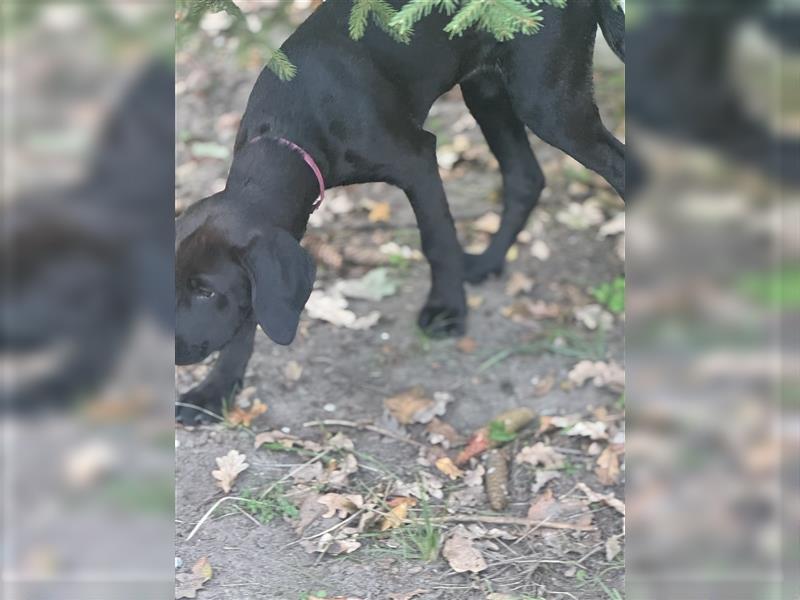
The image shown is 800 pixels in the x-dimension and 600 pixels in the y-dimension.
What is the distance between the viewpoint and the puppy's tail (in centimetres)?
316

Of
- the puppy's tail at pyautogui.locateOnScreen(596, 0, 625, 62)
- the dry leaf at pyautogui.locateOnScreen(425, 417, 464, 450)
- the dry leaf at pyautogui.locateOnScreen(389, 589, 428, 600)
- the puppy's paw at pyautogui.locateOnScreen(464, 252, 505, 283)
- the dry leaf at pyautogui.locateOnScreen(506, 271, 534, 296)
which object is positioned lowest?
the dry leaf at pyautogui.locateOnScreen(389, 589, 428, 600)

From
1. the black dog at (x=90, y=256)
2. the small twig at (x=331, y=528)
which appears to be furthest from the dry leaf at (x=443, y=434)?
the black dog at (x=90, y=256)

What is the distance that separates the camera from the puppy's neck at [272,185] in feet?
9.75

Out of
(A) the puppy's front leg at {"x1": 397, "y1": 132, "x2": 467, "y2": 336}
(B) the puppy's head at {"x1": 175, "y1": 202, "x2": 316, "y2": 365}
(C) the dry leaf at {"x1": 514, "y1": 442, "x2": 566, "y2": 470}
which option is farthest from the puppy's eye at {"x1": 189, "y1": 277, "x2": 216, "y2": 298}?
(C) the dry leaf at {"x1": 514, "y1": 442, "x2": 566, "y2": 470}

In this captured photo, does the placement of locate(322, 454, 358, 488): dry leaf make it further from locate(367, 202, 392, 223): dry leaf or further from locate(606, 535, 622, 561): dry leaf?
locate(367, 202, 392, 223): dry leaf

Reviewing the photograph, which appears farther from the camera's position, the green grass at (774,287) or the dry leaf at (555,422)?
the dry leaf at (555,422)

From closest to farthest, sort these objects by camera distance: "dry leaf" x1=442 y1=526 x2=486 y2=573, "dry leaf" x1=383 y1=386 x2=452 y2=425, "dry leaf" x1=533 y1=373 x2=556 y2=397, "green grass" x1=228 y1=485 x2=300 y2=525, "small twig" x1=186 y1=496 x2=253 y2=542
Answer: "dry leaf" x1=442 y1=526 x2=486 y2=573, "small twig" x1=186 y1=496 x2=253 y2=542, "green grass" x1=228 y1=485 x2=300 y2=525, "dry leaf" x1=383 y1=386 x2=452 y2=425, "dry leaf" x1=533 y1=373 x2=556 y2=397

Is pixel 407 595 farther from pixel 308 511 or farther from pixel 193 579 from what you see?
pixel 193 579

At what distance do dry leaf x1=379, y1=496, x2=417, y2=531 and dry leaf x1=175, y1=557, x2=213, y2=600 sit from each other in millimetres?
557

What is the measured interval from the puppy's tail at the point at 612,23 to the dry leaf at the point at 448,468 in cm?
151

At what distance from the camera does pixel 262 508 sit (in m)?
3.04

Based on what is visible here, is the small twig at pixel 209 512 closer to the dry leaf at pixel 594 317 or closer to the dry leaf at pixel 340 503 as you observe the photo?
the dry leaf at pixel 340 503

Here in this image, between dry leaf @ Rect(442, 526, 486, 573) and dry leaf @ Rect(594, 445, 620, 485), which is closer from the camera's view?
dry leaf @ Rect(442, 526, 486, 573)

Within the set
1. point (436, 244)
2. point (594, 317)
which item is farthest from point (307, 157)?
point (594, 317)
